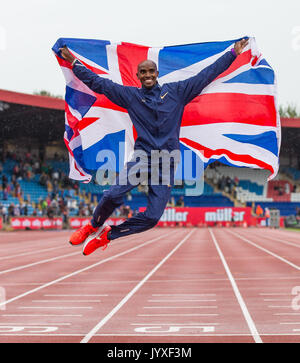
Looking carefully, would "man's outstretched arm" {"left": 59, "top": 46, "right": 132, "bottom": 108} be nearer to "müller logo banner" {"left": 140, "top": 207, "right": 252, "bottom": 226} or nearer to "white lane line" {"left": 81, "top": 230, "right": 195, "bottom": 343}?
"white lane line" {"left": 81, "top": 230, "right": 195, "bottom": 343}

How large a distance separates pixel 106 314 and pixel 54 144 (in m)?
31.7

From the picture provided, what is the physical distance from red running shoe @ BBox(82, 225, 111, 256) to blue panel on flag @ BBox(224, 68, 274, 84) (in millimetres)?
2476

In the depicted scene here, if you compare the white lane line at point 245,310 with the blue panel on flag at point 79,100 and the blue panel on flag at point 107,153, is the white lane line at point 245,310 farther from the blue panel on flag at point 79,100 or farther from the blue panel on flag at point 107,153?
the blue panel on flag at point 79,100

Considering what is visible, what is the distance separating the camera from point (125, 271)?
13008mm

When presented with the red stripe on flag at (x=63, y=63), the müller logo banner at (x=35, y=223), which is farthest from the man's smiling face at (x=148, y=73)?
the müller logo banner at (x=35, y=223)

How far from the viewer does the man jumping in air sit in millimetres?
4996

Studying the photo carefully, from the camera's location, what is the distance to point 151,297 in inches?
370

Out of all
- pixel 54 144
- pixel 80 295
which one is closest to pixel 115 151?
pixel 80 295

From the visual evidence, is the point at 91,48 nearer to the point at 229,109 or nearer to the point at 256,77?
the point at 229,109

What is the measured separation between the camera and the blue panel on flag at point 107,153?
620cm

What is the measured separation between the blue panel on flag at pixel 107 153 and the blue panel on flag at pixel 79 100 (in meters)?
0.40

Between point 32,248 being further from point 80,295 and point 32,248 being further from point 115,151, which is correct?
point 115,151

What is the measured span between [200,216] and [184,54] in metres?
31.5

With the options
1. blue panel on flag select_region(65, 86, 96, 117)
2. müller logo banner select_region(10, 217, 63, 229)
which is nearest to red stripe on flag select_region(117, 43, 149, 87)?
blue panel on flag select_region(65, 86, 96, 117)
